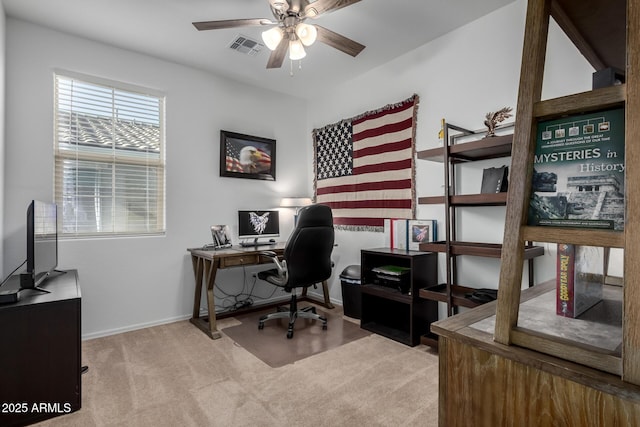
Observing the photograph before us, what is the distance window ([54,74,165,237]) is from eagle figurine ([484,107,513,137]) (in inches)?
117

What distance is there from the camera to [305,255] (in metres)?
→ 2.94

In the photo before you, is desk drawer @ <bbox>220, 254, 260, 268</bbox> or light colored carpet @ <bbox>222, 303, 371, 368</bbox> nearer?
light colored carpet @ <bbox>222, 303, 371, 368</bbox>

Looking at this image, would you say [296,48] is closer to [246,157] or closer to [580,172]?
[246,157]

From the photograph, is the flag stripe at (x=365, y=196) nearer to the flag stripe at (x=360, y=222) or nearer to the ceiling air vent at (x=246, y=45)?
the flag stripe at (x=360, y=222)

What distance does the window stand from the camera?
9.31ft

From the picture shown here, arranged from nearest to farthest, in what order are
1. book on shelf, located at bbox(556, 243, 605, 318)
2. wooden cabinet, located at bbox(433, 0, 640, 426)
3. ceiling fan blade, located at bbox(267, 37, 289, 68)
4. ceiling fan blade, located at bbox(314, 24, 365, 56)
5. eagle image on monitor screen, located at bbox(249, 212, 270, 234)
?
wooden cabinet, located at bbox(433, 0, 640, 426)
book on shelf, located at bbox(556, 243, 605, 318)
ceiling fan blade, located at bbox(314, 24, 365, 56)
ceiling fan blade, located at bbox(267, 37, 289, 68)
eagle image on monitor screen, located at bbox(249, 212, 270, 234)

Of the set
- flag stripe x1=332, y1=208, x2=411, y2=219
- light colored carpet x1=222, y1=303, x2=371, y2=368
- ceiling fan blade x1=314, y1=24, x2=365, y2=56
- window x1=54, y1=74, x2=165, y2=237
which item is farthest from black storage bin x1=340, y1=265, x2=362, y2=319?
ceiling fan blade x1=314, y1=24, x2=365, y2=56

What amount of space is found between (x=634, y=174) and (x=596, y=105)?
14 cm

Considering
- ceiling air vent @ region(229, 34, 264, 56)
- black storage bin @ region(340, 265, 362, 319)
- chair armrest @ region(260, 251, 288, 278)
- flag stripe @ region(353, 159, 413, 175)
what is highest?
ceiling air vent @ region(229, 34, 264, 56)

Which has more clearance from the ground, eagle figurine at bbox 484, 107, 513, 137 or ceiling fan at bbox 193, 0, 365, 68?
ceiling fan at bbox 193, 0, 365, 68

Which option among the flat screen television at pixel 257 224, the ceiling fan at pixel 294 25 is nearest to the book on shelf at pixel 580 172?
the ceiling fan at pixel 294 25

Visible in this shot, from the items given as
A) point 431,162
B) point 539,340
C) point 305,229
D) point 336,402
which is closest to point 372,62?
point 431,162

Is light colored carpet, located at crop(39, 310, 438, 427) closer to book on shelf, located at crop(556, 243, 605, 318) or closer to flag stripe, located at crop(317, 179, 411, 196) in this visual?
book on shelf, located at crop(556, 243, 605, 318)

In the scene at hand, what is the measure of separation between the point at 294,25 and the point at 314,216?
147 centimetres
